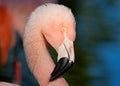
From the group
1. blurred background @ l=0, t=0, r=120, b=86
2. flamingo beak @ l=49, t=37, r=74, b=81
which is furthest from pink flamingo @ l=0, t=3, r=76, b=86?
blurred background @ l=0, t=0, r=120, b=86

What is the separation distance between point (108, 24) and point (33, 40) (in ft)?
1.99

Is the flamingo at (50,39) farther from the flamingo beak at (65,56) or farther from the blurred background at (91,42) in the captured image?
the blurred background at (91,42)

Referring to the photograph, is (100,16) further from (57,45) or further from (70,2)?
(57,45)

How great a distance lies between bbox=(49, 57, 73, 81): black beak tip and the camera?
1398 millimetres

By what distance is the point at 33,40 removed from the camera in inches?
57.7

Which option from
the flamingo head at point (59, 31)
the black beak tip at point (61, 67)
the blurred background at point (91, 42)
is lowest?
the blurred background at point (91, 42)

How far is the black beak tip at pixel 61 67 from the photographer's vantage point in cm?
140

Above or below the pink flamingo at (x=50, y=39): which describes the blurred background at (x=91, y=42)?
below

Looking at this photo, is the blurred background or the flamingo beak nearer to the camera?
the flamingo beak

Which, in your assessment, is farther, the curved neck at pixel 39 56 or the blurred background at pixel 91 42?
the blurred background at pixel 91 42

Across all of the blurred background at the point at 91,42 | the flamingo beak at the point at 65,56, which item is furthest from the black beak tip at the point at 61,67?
the blurred background at the point at 91,42

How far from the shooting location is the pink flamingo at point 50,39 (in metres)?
1.41

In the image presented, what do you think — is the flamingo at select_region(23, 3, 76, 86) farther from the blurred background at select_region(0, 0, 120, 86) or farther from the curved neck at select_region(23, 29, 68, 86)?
the blurred background at select_region(0, 0, 120, 86)

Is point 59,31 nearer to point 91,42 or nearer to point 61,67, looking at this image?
point 61,67
